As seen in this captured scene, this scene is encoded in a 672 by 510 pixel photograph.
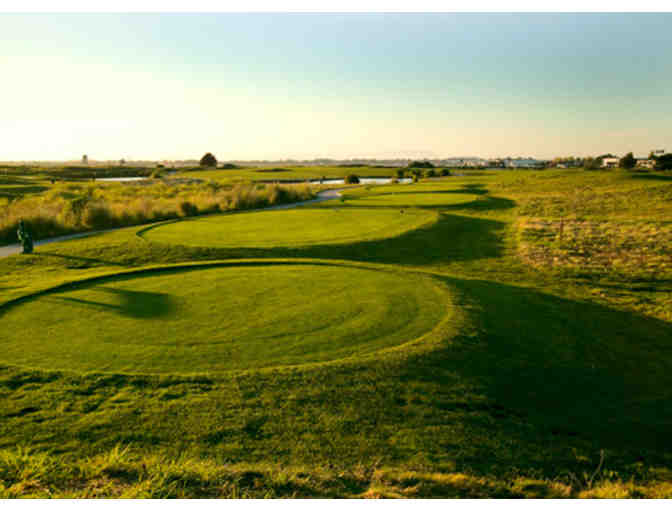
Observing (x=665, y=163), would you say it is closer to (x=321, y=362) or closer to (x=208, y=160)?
(x=321, y=362)

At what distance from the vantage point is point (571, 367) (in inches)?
242

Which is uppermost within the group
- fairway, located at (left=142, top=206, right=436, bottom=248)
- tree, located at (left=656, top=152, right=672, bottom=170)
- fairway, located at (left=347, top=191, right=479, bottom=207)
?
tree, located at (left=656, top=152, right=672, bottom=170)

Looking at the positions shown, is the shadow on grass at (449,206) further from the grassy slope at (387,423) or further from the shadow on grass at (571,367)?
the grassy slope at (387,423)

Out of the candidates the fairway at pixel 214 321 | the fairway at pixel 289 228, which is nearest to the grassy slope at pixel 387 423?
the fairway at pixel 214 321

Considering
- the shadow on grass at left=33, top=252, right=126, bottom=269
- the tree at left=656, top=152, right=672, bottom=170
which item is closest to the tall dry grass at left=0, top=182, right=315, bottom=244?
the shadow on grass at left=33, top=252, right=126, bottom=269

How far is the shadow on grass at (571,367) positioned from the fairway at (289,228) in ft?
29.9

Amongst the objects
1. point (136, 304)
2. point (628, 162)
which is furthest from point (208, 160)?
point (136, 304)

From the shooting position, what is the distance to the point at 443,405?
4922mm

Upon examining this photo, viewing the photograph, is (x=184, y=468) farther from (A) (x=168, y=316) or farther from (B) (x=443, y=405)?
(A) (x=168, y=316)

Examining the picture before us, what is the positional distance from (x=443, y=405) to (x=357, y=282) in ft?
15.2

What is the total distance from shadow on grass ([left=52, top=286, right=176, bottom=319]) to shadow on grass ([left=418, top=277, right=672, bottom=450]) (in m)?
4.56

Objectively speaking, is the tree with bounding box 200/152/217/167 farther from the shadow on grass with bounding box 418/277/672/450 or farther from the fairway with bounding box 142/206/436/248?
the shadow on grass with bounding box 418/277/672/450

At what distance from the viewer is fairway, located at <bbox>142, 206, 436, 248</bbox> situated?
16.1m

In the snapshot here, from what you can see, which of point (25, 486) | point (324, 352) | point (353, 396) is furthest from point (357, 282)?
point (25, 486)
